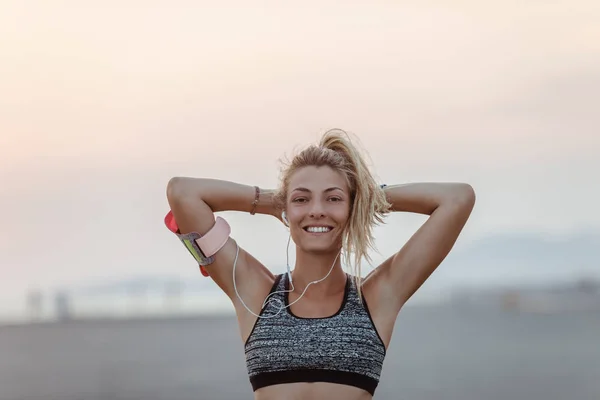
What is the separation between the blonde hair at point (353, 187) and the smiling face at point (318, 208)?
0.03 m

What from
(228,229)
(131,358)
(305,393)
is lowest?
(305,393)

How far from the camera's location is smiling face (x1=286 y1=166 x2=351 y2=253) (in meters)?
4.68

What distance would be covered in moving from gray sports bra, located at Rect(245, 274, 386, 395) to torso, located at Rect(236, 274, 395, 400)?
2 cm

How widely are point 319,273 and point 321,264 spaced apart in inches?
1.4

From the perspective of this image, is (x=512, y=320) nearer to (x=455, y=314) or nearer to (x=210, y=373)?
(x=455, y=314)

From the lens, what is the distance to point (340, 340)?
4617 mm

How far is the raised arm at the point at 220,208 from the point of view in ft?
15.9

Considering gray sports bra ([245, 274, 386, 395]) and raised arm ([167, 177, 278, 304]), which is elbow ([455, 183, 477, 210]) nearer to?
gray sports bra ([245, 274, 386, 395])

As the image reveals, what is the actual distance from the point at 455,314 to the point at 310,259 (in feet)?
84.0

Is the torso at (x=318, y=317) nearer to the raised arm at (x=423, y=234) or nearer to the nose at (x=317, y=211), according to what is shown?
the raised arm at (x=423, y=234)

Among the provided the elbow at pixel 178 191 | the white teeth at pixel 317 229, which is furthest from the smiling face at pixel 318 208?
the elbow at pixel 178 191

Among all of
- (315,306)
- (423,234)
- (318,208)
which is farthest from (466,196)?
(315,306)

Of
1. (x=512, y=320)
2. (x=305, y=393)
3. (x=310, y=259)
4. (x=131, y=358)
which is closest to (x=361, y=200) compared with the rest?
(x=310, y=259)

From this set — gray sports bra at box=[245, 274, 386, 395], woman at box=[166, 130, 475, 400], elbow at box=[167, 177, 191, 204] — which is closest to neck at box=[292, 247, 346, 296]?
woman at box=[166, 130, 475, 400]
